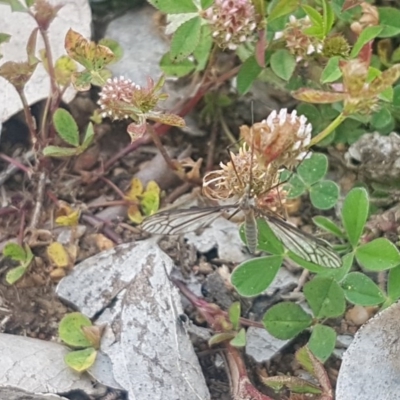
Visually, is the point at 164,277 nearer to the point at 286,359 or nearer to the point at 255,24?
the point at 286,359

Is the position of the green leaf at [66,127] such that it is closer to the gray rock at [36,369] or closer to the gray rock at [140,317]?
the gray rock at [140,317]

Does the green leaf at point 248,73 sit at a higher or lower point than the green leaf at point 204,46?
lower

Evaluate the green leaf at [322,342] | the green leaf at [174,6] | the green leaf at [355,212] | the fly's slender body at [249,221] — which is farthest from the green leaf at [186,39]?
the green leaf at [322,342]

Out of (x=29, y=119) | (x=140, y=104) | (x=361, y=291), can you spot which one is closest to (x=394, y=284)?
(x=361, y=291)

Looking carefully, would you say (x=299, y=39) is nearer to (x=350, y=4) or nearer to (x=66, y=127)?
(x=350, y=4)

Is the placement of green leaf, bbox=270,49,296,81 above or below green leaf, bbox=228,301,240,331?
above

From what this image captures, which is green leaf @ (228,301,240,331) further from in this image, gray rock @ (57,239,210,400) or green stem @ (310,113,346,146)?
green stem @ (310,113,346,146)

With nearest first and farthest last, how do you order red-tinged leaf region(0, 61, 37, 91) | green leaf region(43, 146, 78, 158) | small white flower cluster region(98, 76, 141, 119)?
small white flower cluster region(98, 76, 141, 119)
red-tinged leaf region(0, 61, 37, 91)
green leaf region(43, 146, 78, 158)

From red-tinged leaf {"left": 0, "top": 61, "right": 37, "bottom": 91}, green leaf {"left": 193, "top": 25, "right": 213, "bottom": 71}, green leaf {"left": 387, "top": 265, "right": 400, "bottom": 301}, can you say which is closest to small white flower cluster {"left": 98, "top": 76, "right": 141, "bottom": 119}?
red-tinged leaf {"left": 0, "top": 61, "right": 37, "bottom": 91}
